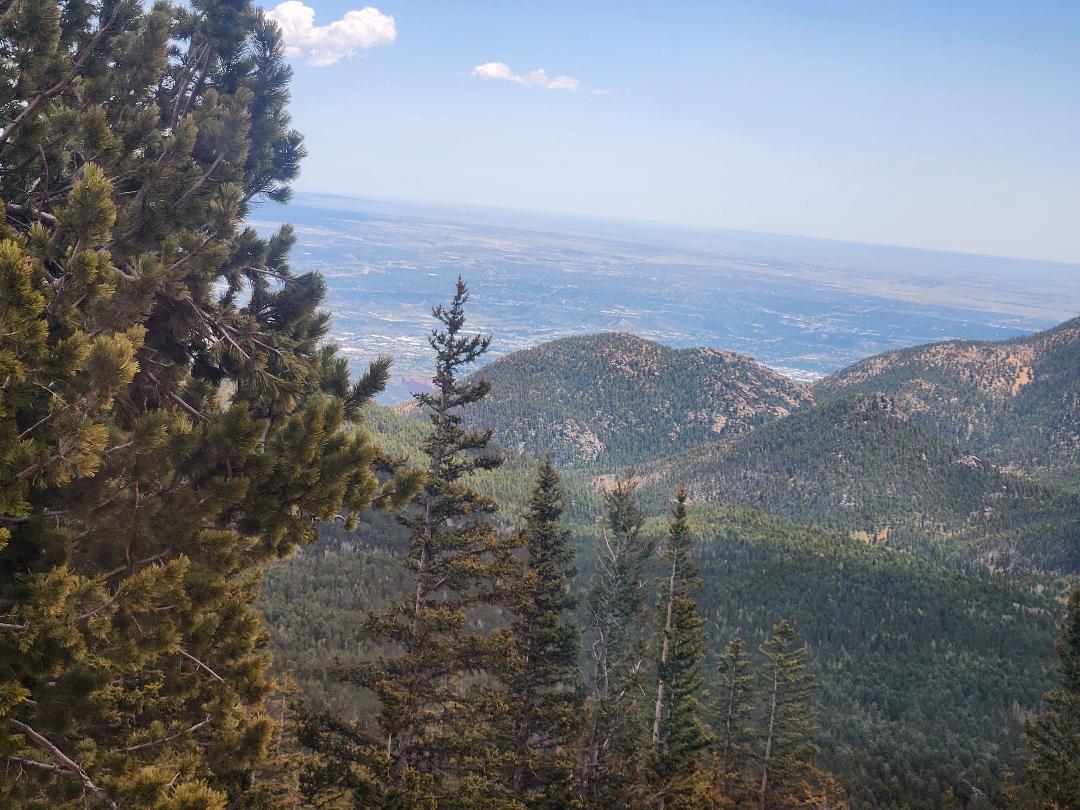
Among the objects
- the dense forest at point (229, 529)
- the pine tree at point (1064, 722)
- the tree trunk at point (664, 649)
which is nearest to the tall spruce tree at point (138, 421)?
the dense forest at point (229, 529)

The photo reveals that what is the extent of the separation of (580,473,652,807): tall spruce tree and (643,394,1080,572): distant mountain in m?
142

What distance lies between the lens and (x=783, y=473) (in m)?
183

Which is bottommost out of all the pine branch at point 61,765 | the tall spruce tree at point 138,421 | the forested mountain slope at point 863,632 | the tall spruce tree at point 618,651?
the forested mountain slope at point 863,632

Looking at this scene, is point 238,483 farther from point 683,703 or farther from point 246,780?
point 683,703

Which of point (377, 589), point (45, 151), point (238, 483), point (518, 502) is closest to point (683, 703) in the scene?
point (238, 483)

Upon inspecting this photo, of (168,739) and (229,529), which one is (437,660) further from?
(229,529)

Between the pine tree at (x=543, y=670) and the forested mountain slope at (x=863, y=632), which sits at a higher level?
the pine tree at (x=543, y=670)

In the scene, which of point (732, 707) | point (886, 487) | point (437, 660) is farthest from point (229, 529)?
point (886, 487)

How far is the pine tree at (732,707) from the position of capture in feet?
117

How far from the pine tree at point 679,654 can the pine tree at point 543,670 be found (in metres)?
6.62

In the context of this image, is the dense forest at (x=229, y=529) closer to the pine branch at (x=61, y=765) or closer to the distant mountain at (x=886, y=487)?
the pine branch at (x=61, y=765)

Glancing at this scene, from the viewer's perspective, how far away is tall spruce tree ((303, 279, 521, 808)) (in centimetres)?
1661

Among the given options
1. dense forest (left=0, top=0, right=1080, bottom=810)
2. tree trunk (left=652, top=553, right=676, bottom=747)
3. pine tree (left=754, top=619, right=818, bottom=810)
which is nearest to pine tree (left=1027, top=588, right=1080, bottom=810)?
dense forest (left=0, top=0, right=1080, bottom=810)

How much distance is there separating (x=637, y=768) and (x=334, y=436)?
2544 cm
